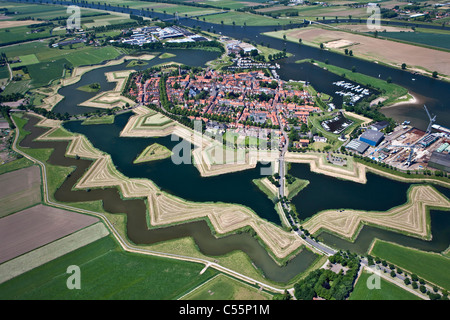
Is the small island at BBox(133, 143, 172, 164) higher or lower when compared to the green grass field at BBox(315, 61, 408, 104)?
lower

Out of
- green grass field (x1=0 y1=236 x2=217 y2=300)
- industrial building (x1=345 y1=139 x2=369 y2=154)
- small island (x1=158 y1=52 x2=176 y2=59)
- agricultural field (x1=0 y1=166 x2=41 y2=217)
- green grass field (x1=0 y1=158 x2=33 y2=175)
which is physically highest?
small island (x1=158 y1=52 x2=176 y2=59)

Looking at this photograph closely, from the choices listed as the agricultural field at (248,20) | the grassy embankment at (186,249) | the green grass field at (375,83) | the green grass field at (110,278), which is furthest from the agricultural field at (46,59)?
the green grass field at (375,83)

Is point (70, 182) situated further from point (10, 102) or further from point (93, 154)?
point (10, 102)

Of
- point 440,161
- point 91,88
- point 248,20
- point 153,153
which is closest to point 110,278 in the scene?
point 153,153

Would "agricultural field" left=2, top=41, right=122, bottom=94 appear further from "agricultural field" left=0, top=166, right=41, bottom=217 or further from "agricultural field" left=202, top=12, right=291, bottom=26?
"agricultural field" left=202, top=12, right=291, bottom=26

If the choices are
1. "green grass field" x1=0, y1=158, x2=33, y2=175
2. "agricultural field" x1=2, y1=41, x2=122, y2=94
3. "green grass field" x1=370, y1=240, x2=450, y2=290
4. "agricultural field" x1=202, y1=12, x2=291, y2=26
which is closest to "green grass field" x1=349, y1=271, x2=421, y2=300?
"green grass field" x1=370, y1=240, x2=450, y2=290

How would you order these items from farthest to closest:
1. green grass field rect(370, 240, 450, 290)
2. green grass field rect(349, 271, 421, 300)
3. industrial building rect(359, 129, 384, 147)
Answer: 1. industrial building rect(359, 129, 384, 147)
2. green grass field rect(370, 240, 450, 290)
3. green grass field rect(349, 271, 421, 300)
